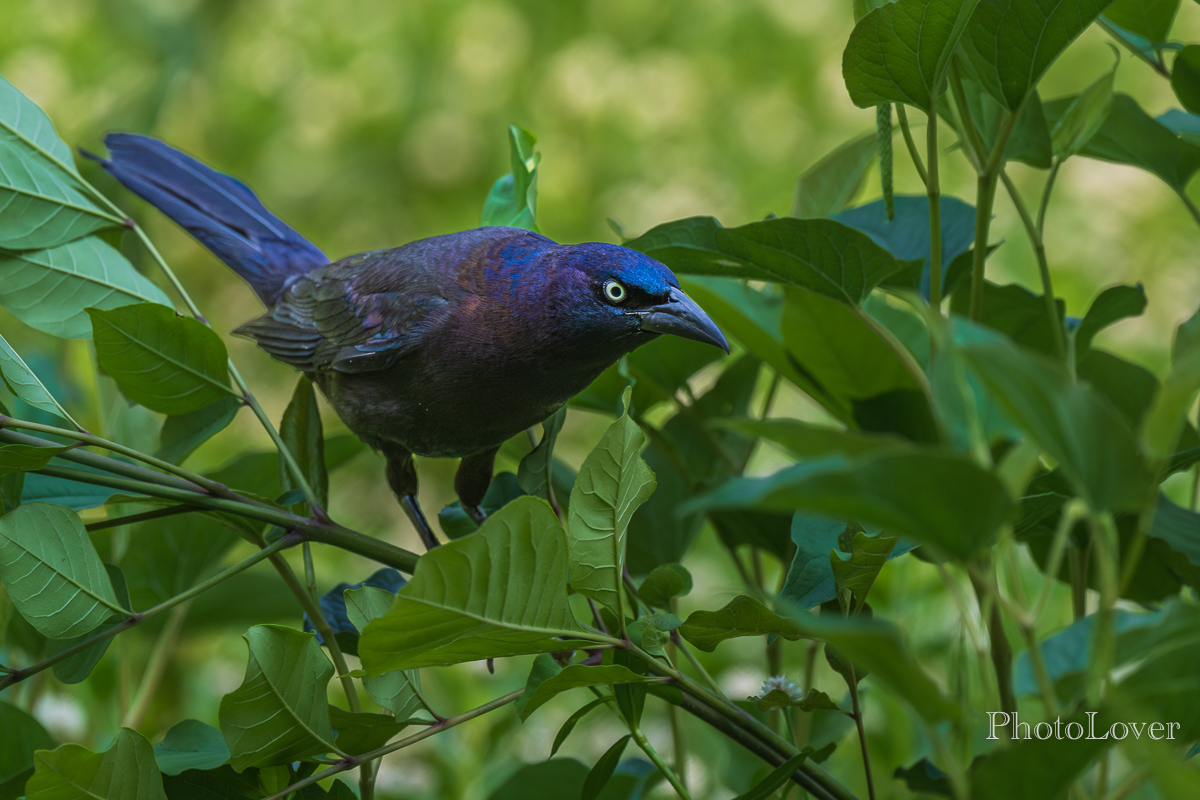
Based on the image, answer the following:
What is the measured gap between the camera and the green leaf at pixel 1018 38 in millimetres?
923

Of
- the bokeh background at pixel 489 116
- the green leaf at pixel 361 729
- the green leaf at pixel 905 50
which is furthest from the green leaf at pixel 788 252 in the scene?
the bokeh background at pixel 489 116

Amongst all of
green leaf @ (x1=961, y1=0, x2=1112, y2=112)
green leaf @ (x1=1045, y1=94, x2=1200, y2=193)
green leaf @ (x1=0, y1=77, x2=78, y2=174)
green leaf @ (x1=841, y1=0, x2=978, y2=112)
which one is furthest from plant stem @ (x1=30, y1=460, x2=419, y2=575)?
green leaf @ (x1=1045, y1=94, x2=1200, y2=193)

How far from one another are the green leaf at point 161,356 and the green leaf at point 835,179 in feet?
2.70

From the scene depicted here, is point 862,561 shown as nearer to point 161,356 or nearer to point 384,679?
point 384,679

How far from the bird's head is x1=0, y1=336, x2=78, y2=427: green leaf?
2.31ft

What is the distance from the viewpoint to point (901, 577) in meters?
1.73

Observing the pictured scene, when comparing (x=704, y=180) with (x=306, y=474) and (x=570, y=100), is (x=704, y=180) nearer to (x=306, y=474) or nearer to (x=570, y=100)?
(x=570, y=100)

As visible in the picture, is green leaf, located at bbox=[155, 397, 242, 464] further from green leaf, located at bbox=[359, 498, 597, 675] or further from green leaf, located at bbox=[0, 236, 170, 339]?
green leaf, located at bbox=[359, 498, 597, 675]

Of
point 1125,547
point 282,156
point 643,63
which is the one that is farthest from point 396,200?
point 1125,547

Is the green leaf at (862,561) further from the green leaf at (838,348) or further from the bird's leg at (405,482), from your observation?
the bird's leg at (405,482)

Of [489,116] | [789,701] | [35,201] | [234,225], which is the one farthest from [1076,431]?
[489,116]

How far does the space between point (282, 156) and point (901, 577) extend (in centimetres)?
412

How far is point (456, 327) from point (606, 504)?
2.49ft

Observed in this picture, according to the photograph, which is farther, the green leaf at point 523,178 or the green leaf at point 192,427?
the green leaf at point 523,178
